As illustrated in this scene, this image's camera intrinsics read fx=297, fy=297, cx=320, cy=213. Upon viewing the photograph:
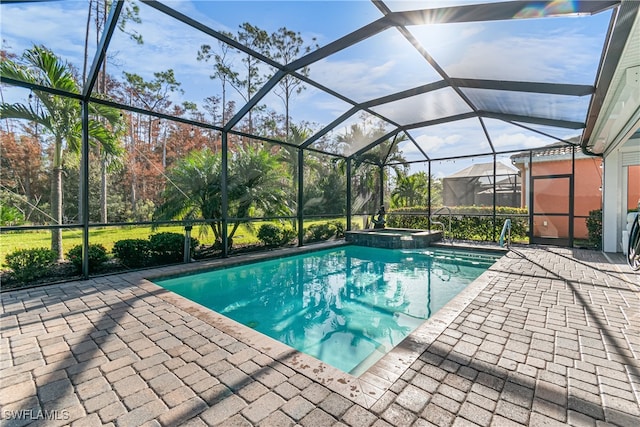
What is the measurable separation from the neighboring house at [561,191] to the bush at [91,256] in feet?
35.8

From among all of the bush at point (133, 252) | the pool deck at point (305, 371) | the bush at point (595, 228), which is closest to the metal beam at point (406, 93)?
the pool deck at point (305, 371)

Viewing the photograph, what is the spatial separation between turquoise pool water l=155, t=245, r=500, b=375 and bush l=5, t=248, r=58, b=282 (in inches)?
73.4

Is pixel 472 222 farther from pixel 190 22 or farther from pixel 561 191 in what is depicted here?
pixel 190 22

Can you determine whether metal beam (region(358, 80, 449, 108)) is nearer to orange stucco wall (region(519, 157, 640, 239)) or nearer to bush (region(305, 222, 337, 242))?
bush (region(305, 222, 337, 242))

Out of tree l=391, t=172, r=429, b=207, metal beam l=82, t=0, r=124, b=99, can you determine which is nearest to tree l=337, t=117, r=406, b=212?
tree l=391, t=172, r=429, b=207

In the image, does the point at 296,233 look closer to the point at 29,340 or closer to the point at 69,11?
the point at 29,340

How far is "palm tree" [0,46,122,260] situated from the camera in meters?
5.47

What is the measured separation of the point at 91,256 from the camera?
17.9 feet

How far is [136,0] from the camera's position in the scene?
3760 mm

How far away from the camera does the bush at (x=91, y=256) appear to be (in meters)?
5.38

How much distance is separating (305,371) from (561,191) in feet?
32.4

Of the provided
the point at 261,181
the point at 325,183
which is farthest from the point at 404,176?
the point at 261,181

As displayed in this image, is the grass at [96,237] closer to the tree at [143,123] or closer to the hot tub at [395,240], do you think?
the hot tub at [395,240]

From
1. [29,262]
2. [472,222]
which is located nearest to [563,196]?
[472,222]
